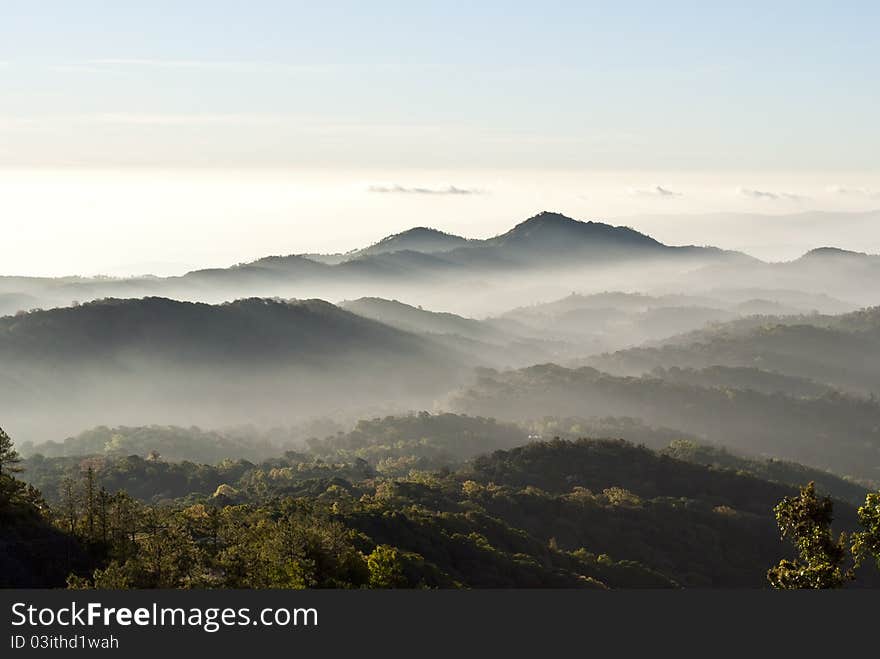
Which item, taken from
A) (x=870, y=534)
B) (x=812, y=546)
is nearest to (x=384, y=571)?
(x=812, y=546)

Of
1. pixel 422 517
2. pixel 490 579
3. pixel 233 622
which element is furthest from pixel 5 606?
pixel 422 517

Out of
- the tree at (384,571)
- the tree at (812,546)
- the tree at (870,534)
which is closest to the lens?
the tree at (870,534)

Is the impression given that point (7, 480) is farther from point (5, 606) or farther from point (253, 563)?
point (5, 606)

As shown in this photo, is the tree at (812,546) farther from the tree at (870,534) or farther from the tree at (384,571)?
the tree at (384,571)

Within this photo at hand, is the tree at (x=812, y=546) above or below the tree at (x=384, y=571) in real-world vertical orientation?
above

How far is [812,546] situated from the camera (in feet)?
215

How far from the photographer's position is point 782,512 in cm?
6638

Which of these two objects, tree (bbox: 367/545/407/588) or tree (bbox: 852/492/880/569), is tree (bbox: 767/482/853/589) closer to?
tree (bbox: 852/492/880/569)

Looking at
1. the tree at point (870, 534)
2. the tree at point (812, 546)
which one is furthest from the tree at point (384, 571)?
the tree at point (870, 534)

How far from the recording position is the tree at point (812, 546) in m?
64.4

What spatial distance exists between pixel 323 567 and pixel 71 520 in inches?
1297

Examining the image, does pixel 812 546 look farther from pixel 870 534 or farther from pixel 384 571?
pixel 384 571

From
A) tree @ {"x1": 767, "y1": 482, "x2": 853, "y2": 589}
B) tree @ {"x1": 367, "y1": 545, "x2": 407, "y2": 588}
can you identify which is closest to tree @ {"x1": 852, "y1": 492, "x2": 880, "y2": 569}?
tree @ {"x1": 767, "y1": 482, "x2": 853, "y2": 589}

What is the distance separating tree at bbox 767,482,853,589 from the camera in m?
64.4
